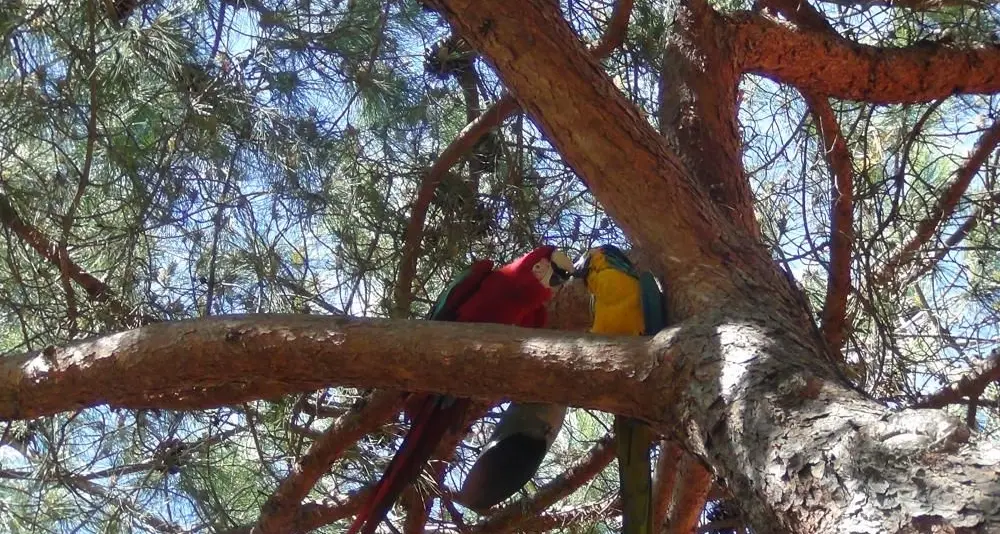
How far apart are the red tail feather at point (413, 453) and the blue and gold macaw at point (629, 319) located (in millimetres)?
323

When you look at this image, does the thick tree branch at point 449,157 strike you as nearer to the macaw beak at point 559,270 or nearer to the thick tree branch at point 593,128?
the macaw beak at point 559,270

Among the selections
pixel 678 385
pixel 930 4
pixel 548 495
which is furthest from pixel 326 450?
pixel 930 4

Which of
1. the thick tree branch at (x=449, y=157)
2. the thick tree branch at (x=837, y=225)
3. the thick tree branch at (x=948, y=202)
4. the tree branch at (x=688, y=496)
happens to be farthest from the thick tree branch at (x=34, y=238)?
the thick tree branch at (x=948, y=202)

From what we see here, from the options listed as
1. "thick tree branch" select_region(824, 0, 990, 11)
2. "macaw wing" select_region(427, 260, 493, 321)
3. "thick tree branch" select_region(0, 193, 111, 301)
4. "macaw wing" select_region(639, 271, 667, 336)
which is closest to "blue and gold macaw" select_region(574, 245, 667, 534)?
"macaw wing" select_region(639, 271, 667, 336)

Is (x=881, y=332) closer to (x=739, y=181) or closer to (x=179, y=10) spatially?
(x=739, y=181)

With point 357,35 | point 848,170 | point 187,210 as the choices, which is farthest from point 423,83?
point 848,170

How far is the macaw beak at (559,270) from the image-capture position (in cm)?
211

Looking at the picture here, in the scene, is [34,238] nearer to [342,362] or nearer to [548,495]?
[342,362]

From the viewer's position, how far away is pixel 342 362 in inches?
53.6

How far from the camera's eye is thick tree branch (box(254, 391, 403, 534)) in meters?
1.92

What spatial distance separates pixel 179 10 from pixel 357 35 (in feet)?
1.34

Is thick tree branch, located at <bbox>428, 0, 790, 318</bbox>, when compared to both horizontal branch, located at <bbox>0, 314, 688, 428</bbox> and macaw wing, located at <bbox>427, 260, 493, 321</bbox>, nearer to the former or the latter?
horizontal branch, located at <bbox>0, 314, 688, 428</bbox>

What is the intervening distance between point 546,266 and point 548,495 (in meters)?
0.52

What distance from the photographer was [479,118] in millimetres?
2152
